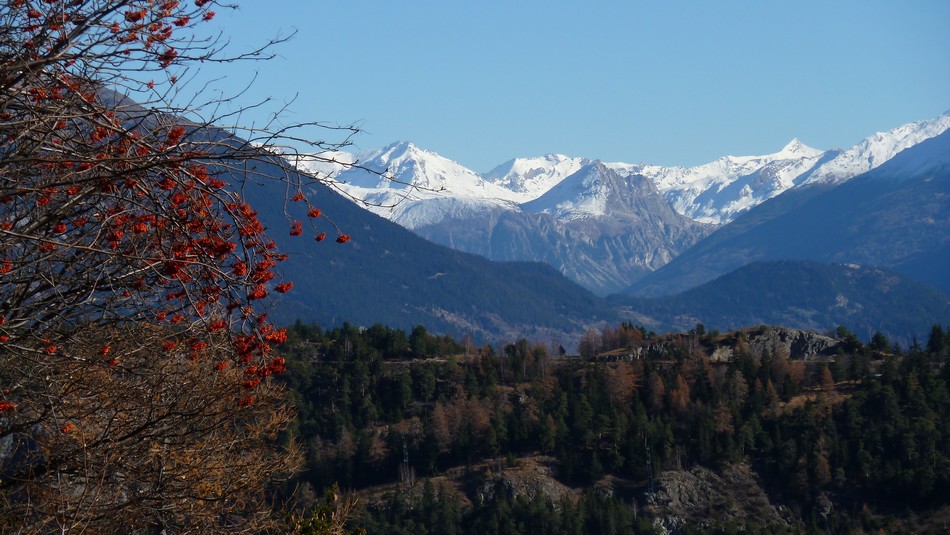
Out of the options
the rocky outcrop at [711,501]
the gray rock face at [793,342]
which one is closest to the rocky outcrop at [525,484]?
the rocky outcrop at [711,501]

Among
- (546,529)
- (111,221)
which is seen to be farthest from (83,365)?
(546,529)

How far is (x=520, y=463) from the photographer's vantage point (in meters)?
89.8

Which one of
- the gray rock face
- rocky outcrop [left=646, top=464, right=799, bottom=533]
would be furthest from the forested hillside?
the gray rock face

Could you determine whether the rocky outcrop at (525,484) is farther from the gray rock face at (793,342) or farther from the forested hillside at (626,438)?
the gray rock face at (793,342)

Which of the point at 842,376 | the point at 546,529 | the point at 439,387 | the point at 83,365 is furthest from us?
the point at 439,387

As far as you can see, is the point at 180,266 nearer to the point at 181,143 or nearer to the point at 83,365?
the point at 181,143

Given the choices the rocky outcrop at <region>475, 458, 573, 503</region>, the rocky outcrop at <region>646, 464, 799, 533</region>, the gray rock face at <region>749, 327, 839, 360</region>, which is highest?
the gray rock face at <region>749, 327, 839, 360</region>

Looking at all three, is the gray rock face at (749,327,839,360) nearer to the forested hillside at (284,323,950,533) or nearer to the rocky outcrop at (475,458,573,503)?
the forested hillside at (284,323,950,533)

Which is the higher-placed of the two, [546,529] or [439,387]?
[439,387]

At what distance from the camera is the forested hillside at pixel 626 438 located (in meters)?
77.4

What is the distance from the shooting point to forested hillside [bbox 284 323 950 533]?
77.4 meters

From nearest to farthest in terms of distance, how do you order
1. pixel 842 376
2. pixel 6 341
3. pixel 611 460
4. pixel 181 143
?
pixel 181 143
pixel 6 341
pixel 611 460
pixel 842 376

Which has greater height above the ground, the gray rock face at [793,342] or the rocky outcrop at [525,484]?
the gray rock face at [793,342]

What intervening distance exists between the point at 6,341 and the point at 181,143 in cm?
215
